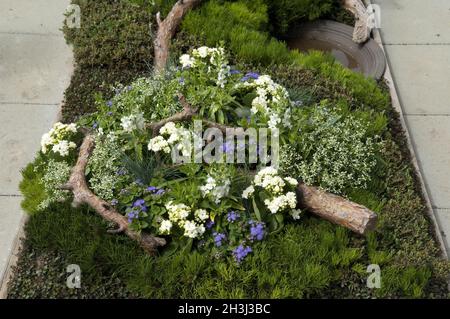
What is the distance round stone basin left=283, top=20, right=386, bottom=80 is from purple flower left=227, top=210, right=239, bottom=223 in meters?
2.77

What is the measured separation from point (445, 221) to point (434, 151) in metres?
0.86

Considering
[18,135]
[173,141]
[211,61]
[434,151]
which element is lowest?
[434,151]

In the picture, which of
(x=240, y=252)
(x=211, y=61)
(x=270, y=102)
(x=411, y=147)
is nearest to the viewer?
(x=240, y=252)

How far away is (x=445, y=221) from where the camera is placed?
5.48m

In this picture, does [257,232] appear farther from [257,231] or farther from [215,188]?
[215,188]

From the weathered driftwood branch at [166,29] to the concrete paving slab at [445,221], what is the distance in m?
2.76

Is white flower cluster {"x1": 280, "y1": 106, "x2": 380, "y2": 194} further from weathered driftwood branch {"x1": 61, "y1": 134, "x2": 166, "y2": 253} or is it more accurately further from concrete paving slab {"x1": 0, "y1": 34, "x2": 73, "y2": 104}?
concrete paving slab {"x1": 0, "y1": 34, "x2": 73, "y2": 104}

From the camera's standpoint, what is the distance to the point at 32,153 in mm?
5762

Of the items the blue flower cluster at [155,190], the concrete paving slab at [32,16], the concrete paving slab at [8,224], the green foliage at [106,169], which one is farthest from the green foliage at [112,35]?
the blue flower cluster at [155,190]

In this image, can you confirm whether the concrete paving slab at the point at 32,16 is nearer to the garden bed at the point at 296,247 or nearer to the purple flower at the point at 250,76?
the garden bed at the point at 296,247

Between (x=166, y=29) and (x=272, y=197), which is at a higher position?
(x=166, y=29)

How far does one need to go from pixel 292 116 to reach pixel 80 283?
2.02 m

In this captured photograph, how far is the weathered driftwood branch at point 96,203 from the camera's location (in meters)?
4.48

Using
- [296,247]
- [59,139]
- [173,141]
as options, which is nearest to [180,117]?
[173,141]
